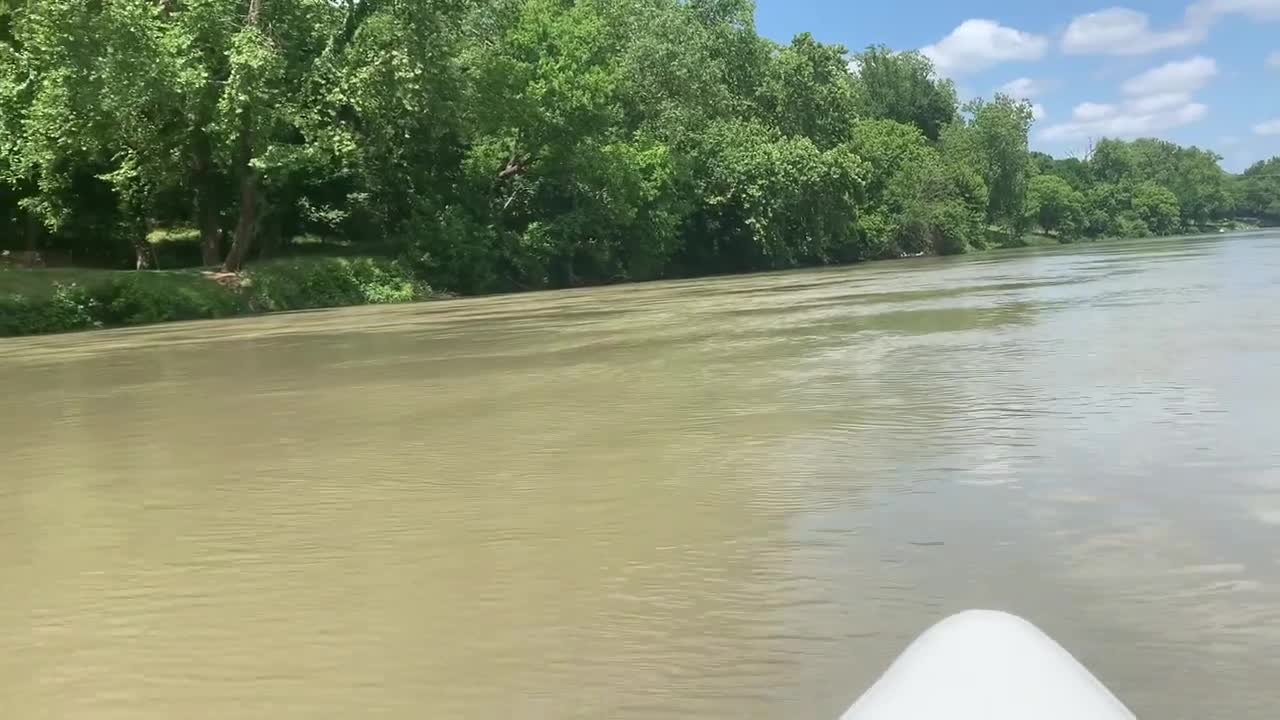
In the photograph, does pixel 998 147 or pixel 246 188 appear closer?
pixel 246 188

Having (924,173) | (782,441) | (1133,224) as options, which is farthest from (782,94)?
(1133,224)

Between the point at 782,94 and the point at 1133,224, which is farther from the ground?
the point at 782,94

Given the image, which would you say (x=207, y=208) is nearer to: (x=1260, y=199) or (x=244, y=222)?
(x=244, y=222)

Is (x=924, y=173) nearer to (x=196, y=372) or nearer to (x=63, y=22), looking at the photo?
(x=63, y=22)

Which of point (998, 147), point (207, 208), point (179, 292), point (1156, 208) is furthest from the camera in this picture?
point (1156, 208)

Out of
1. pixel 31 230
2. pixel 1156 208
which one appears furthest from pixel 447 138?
pixel 1156 208

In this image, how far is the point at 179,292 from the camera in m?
30.4

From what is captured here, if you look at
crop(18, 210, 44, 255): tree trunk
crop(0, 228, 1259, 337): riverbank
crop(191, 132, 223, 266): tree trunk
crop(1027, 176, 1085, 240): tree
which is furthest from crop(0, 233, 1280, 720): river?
crop(1027, 176, 1085, 240): tree

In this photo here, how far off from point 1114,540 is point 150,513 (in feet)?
15.9

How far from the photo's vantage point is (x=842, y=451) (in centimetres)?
699

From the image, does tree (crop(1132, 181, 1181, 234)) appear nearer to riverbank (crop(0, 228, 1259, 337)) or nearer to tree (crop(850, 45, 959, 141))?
tree (crop(850, 45, 959, 141))

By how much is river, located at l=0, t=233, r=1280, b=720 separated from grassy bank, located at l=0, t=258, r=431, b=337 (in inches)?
682

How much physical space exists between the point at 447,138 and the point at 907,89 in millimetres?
77864

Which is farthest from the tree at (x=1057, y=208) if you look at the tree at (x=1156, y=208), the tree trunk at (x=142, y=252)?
the tree trunk at (x=142, y=252)
